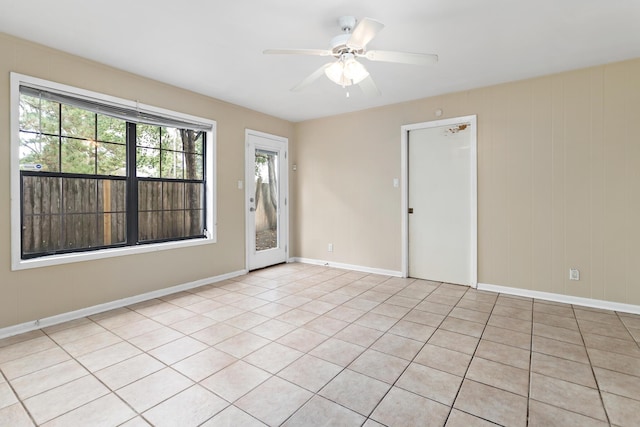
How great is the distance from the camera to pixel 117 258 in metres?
3.33

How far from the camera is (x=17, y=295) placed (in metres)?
2.70

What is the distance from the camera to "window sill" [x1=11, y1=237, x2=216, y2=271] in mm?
2742

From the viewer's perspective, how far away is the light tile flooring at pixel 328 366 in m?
1.70

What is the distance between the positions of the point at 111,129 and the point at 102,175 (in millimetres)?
518

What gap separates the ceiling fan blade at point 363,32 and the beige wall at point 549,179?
2423mm

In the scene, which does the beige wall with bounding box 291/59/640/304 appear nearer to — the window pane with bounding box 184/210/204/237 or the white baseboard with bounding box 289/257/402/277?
the white baseboard with bounding box 289/257/402/277

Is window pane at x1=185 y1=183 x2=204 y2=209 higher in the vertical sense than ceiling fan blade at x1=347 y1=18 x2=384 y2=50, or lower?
lower

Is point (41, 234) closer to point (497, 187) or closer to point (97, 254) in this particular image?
point (97, 254)

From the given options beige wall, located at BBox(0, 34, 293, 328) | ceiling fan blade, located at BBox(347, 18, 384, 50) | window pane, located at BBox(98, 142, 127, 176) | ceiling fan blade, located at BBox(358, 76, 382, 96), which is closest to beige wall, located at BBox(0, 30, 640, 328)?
beige wall, located at BBox(0, 34, 293, 328)

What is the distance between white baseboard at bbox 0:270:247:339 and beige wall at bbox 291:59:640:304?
263cm

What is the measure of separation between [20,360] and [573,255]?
5.10 metres

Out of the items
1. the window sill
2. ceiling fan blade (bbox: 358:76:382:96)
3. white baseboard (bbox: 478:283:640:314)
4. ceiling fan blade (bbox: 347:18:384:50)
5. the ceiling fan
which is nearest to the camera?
ceiling fan blade (bbox: 347:18:384:50)

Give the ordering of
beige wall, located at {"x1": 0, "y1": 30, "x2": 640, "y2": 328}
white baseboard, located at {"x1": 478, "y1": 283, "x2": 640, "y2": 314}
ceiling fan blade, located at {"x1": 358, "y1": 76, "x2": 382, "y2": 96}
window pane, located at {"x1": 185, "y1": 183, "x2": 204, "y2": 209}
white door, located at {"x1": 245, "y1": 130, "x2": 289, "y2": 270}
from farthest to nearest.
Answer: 1. white door, located at {"x1": 245, "y1": 130, "x2": 289, "y2": 270}
2. window pane, located at {"x1": 185, "y1": 183, "x2": 204, "y2": 209}
3. white baseboard, located at {"x1": 478, "y1": 283, "x2": 640, "y2": 314}
4. beige wall, located at {"x1": 0, "y1": 30, "x2": 640, "y2": 328}
5. ceiling fan blade, located at {"x1": 358, "y1": 76, "x2": 382, "y2": 96}

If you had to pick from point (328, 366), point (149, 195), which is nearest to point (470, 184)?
point (328, 366)
